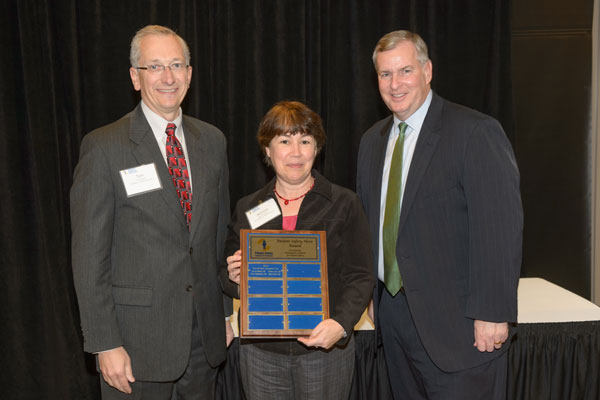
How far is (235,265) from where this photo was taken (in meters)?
2.17

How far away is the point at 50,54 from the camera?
12.3 ft

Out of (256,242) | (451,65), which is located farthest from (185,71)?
(451,65)

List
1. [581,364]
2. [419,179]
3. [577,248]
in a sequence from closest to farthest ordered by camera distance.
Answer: [419,179] → [581,364] → [577,248]

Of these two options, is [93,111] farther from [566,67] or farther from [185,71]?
[566,67]

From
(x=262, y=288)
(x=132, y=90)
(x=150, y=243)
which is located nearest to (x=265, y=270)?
(x=262, y=288)

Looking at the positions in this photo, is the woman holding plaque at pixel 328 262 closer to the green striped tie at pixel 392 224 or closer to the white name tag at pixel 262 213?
the white name tag at pixel 262 213

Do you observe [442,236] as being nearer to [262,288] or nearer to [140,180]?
[262,288]

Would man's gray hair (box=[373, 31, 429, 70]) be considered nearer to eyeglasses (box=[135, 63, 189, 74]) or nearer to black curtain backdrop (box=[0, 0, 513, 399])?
eyeglasses (box=[135, 63, 189, 74])

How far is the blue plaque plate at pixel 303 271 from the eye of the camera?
6.88 ft

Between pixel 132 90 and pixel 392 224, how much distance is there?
8.55 ft

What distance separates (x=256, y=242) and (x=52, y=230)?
251 cm

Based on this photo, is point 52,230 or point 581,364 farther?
point 52,230

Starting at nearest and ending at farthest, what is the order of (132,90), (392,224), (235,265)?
(235,265) < (392,224) < (132,90)

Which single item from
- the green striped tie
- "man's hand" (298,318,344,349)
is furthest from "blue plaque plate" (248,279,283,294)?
the green striped tie
